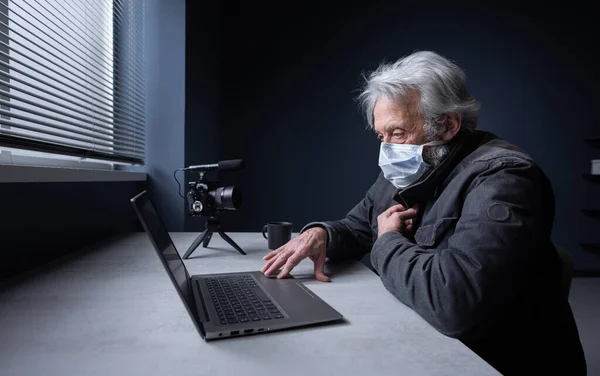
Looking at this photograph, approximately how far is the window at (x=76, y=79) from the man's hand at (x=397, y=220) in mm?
1023

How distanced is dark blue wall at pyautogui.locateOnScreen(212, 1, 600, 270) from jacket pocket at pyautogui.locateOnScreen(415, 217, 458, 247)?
2.31m

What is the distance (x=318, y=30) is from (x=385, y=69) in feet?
7.50

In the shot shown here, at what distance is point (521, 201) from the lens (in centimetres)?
83

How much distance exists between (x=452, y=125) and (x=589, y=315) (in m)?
2.50

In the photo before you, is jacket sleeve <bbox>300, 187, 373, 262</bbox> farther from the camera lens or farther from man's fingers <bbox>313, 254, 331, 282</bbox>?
the camera lens

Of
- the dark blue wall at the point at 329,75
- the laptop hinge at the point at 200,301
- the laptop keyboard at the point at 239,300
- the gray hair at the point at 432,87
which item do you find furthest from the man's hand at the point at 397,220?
the dark blue wall at the point at 329,75

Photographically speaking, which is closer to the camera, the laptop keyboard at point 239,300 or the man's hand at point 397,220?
the laptop keyboard at point 239,300

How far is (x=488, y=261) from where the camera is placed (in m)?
0.76

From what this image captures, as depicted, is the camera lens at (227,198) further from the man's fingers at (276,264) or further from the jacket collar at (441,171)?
the jacket collar at (441,171)

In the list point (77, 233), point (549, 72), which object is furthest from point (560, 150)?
point (77, 233)

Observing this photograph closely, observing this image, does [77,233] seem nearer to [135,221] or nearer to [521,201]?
[135,221]

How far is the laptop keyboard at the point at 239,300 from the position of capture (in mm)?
716

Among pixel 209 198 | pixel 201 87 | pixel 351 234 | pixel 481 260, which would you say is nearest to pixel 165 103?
pixel 201 87

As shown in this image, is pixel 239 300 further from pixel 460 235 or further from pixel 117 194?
pixel 117 194
